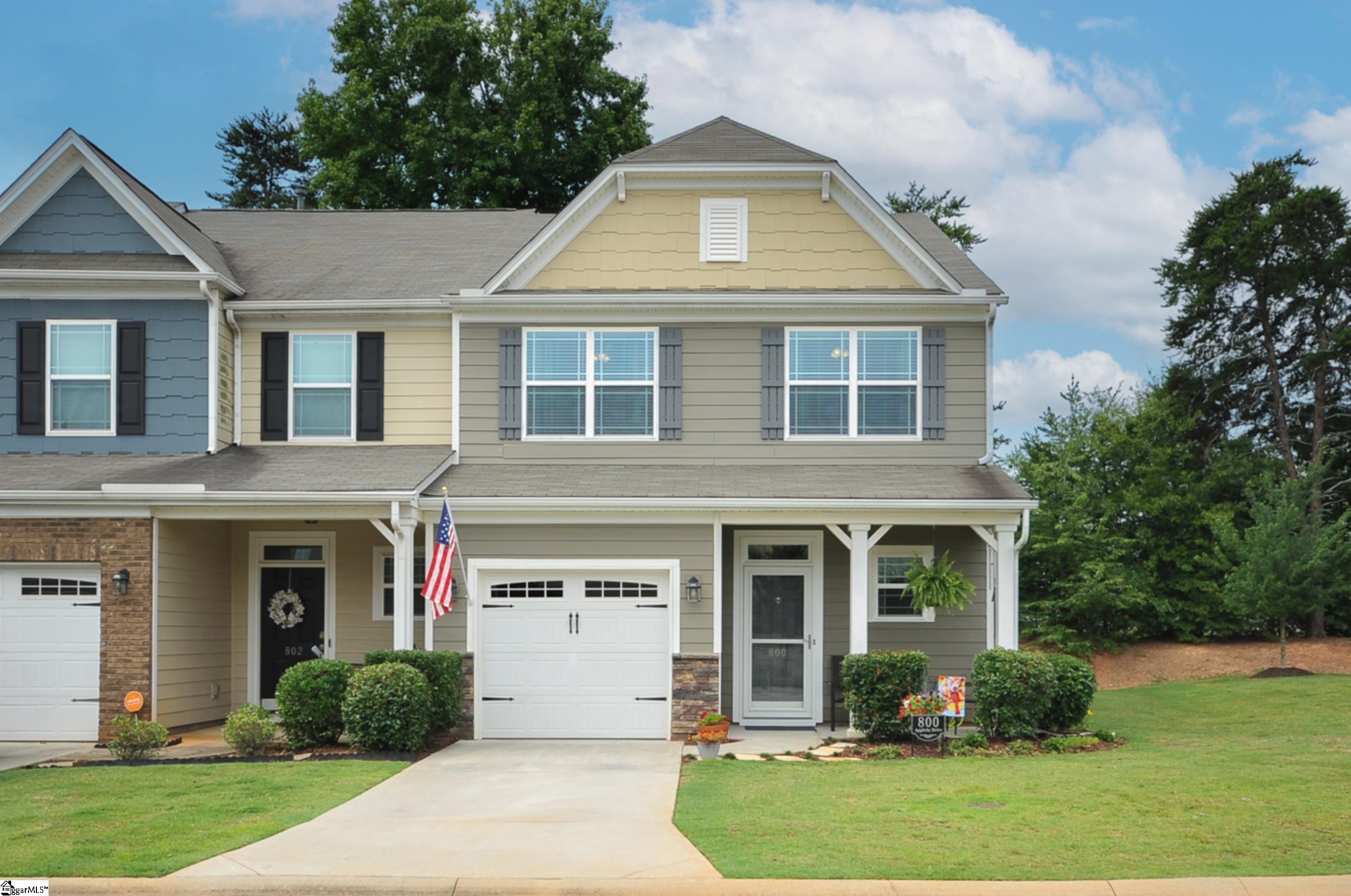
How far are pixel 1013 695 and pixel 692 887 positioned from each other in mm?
7335

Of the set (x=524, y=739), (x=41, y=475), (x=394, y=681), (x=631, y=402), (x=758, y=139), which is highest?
(x=758, y=139)

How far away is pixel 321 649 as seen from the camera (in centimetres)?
1755

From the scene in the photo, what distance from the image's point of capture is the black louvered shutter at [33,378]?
664 inches

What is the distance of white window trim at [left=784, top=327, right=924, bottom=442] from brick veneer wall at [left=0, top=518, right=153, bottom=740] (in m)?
8.02

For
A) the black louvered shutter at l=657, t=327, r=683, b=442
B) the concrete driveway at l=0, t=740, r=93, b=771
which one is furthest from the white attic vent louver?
the concrete driveway at l=0, t=740, r=93, b=771

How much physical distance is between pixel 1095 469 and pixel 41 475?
23077mm

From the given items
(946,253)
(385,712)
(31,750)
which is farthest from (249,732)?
(946,253)

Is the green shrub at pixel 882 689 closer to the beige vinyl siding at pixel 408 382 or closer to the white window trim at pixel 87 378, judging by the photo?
the beige vinyl siding at pixel 408 382

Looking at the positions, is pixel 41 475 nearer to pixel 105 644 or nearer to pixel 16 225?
pixel 105 644

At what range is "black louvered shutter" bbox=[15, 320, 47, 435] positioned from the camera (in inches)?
664

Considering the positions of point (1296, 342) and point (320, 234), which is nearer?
point (320, 234)

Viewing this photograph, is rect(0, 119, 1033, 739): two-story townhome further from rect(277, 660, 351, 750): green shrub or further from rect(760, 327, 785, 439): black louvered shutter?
rect(277, 660, 351, 750): green shrub

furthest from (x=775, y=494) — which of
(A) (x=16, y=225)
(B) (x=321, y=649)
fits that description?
(A) (x=16, y=225)

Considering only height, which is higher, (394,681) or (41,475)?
(41,475)
